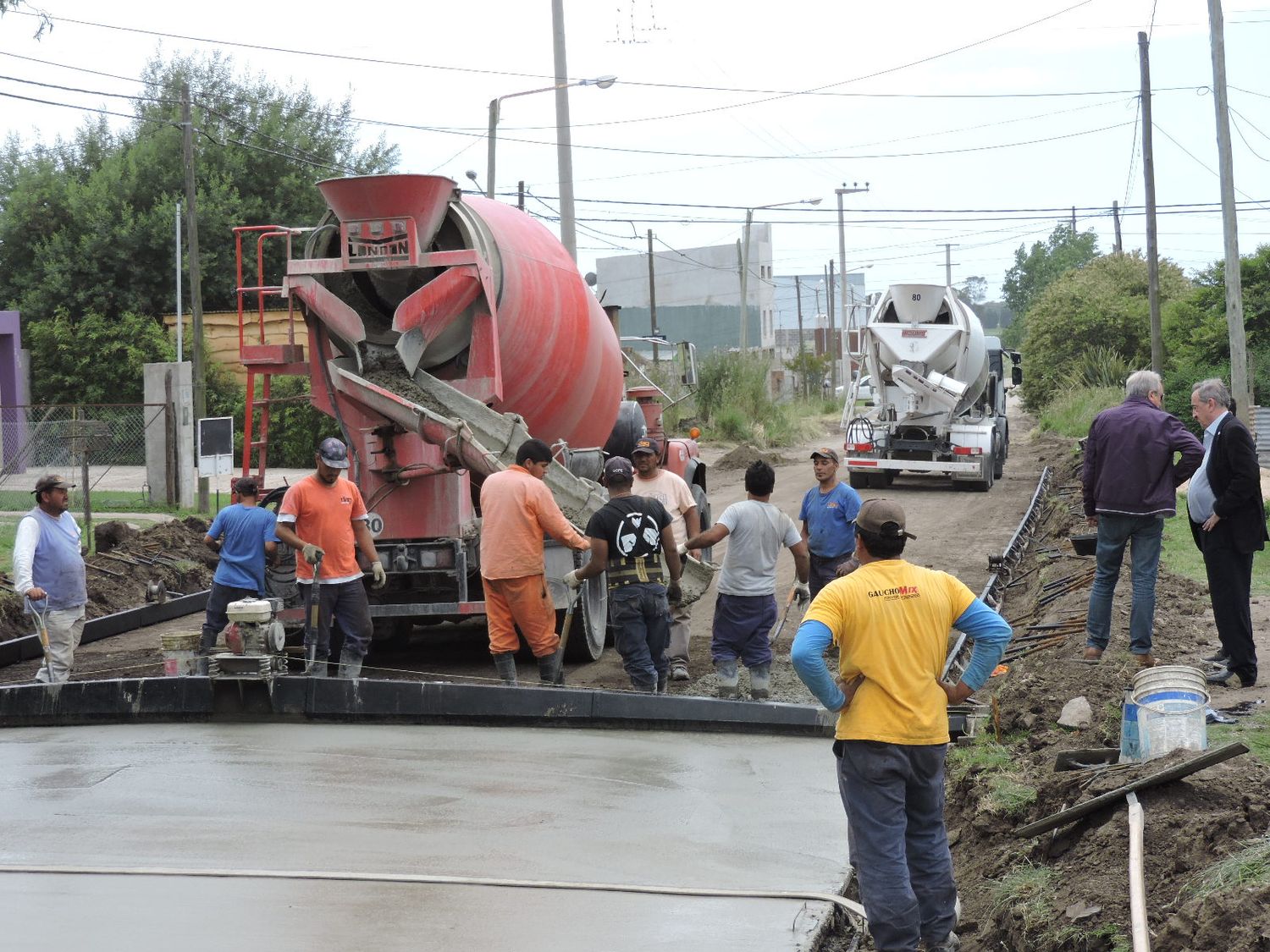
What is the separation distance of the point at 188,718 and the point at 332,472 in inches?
71.3

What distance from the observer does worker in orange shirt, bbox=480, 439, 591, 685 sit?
8.81m

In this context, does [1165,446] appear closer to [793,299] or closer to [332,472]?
[332,472]

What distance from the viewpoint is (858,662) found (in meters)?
4.65

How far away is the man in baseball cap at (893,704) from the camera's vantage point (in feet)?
15.0

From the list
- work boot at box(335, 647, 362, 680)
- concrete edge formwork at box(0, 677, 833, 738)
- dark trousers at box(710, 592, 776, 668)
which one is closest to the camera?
concrete edge formwork at box(0, 677, 833, 738)

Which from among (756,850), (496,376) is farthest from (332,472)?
(756,850)

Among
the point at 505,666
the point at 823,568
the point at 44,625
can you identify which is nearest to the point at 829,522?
the point at 823,568

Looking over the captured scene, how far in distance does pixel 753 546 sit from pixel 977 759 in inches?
82.0

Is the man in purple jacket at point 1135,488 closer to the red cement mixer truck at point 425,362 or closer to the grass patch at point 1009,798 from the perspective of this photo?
the grass patch at point 1009,798

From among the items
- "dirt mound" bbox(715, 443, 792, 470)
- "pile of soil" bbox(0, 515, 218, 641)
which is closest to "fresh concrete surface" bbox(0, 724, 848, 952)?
"pile of soil" bbox(0, 515, 218, 641)

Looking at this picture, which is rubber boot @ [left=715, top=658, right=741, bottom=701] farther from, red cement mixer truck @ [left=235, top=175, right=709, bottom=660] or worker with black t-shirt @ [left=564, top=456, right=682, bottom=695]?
red cement mixer truck @ [left=235, top=175, right=709, bottom=660]

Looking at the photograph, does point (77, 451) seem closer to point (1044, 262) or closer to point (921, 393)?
point (921, 393)

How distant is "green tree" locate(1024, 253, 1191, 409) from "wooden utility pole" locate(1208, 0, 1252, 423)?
600 inches

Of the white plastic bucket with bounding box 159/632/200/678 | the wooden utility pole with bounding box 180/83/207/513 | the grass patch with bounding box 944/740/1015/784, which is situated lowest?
the grass patch with bounding box 944/740/1015/784
